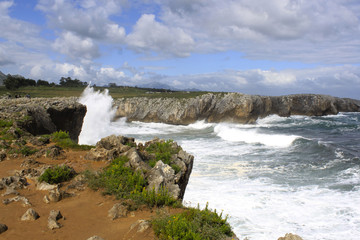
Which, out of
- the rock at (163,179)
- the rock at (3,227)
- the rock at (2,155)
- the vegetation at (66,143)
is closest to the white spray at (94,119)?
the vegetation at (66,143)

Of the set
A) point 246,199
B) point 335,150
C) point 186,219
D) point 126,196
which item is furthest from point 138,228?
point 335,150

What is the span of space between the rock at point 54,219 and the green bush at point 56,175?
1.91 meters

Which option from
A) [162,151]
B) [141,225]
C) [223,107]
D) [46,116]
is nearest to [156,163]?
[162,151]

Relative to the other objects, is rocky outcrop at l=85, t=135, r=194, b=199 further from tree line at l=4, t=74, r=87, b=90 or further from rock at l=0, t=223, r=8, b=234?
tree line at l=4, t=74, r=87, b=90

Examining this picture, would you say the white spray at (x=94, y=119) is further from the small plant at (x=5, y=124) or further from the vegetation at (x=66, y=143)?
the vegetation at (x=66, y=143)

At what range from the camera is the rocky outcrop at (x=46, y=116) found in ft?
46.2

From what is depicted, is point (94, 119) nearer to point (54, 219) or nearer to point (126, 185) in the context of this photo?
point (126, 185)

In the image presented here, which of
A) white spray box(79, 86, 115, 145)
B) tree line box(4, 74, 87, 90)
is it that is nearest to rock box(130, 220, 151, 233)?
white spray box(79, 86, 115, 145)

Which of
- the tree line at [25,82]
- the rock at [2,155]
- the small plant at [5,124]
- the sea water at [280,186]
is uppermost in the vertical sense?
the tree line at [25,82]

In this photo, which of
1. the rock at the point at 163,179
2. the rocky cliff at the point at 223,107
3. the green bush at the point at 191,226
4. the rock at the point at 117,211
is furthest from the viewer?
the rocky cliff at the point at 223,107

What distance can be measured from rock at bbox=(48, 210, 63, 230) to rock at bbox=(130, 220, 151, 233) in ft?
5.13

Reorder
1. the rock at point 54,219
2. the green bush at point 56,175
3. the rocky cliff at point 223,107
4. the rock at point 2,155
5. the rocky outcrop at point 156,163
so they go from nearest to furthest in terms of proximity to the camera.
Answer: the rock at point 54,219
the rocky outcrop at point 156,163
the green bush at point 56,175
the rock at point 2,155
the rocky cliff at point 223,107

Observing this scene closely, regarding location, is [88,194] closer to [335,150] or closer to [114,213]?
[114,213]

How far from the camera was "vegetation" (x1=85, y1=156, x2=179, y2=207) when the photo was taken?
6570 millimetres
